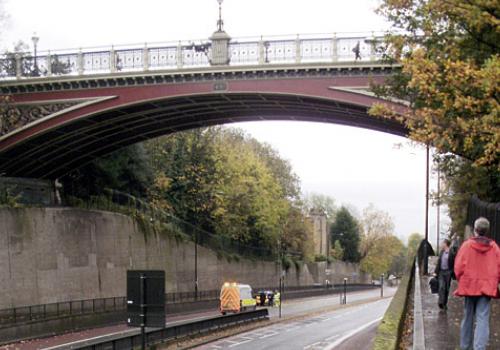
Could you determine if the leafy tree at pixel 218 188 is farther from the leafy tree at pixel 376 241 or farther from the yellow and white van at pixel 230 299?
the leafy tree at pixel 376 241

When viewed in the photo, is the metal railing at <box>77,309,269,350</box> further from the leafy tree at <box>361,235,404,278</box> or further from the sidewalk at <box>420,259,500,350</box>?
the leafy tree at <box>361,235,404,278</box>

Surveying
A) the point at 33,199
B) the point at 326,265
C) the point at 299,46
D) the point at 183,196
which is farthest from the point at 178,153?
the point at 326,265

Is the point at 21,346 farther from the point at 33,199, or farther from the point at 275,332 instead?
the point at 275,332

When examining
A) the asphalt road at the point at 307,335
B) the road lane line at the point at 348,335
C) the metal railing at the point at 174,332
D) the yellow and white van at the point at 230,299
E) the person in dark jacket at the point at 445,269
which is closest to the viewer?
the person in dark jacket at the point at 445,269

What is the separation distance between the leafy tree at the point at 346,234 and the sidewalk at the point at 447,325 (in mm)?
95496

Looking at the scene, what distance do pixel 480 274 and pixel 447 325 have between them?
4.34 metres

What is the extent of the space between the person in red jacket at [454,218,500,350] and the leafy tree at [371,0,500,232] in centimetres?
354

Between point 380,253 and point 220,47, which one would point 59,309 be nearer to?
point 220,47

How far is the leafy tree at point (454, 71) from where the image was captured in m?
12.3

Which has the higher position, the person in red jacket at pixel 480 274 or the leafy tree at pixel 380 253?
the person in red jacket at pixel 480 274

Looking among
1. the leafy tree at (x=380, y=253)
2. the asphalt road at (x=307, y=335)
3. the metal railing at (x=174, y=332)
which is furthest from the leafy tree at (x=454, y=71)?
the leafy tree at (x=380, y=253)

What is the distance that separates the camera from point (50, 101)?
38969mm

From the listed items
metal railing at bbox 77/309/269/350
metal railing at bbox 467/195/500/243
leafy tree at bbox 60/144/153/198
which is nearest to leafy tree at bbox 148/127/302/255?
leafy tree at bbox 60/144/153/198

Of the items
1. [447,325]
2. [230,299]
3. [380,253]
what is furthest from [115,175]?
[380,253]
